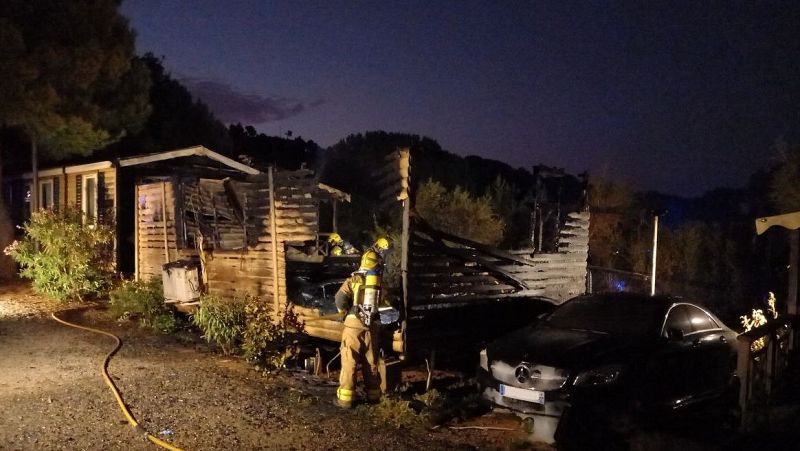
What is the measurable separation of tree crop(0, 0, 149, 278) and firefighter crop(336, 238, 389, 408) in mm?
11652

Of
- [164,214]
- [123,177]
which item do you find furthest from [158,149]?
[164,214]

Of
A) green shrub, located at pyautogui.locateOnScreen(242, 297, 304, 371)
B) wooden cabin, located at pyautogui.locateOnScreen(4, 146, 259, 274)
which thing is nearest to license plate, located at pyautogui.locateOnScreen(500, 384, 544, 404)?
green shrub, located at pyautogui.locateOnScreen(242, 297, 304, 371)

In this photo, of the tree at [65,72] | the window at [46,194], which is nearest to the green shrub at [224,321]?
the tree at [65,72]

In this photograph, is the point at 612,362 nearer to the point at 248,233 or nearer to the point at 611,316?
the point at 611,316

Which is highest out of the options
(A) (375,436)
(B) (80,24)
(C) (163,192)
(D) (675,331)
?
(B) (80,24)

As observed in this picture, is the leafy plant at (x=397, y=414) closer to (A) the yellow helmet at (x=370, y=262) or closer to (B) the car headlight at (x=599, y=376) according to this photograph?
(A) the yellow helmet at (x=370, y=262)

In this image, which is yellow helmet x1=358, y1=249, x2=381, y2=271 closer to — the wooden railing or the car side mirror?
the car side mirror

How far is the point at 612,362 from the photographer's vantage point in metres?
6.17

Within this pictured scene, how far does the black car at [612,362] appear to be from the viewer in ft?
19.9

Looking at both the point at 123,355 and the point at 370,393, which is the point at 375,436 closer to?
the point at 370,393

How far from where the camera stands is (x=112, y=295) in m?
11.9

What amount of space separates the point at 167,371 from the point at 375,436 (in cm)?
335

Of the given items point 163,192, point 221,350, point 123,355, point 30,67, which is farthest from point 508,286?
point 30,67

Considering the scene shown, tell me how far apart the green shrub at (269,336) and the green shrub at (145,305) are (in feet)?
7.99
